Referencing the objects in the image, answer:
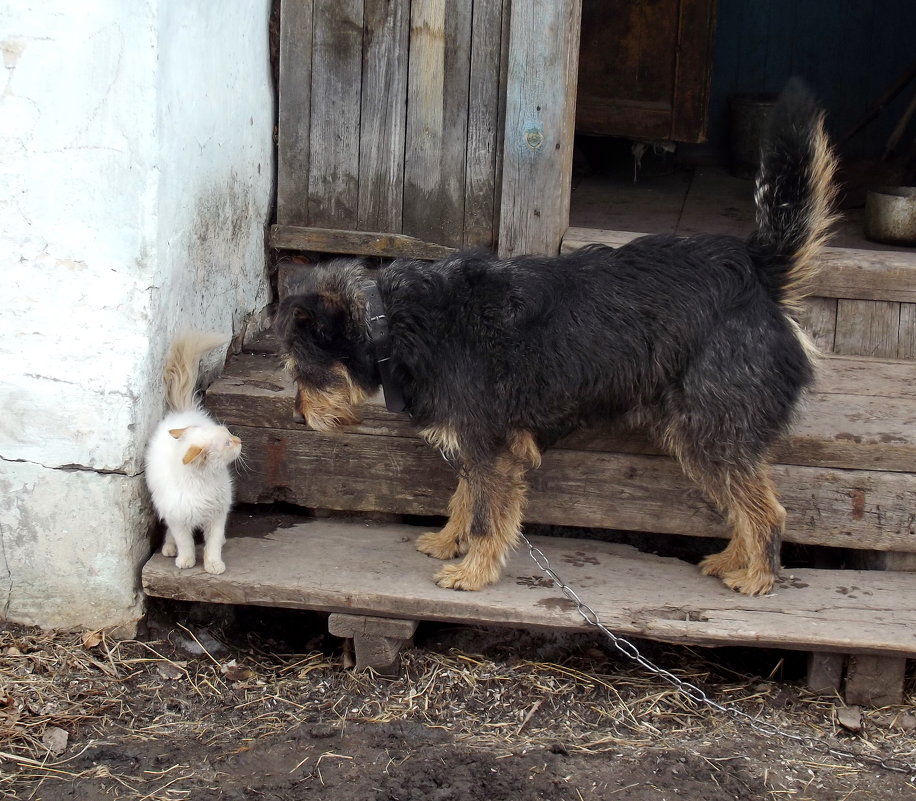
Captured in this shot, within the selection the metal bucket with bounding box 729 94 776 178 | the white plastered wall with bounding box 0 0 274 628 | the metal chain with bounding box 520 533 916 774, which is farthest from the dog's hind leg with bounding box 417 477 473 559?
the metal bucket with bounding box 729 94 776 178

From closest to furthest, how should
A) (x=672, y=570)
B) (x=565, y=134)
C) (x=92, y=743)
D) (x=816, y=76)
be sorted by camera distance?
(x=92, y=743) → (x=672, y=570) → (x=565, y=134) → (x=816, y=76)

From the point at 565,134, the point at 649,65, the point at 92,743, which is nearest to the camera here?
the point at 92,743

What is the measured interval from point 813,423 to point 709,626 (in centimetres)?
103

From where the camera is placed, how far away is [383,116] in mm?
4871

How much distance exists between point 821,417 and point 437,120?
2.18m

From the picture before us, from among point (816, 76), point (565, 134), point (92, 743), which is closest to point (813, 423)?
point (565, 134)

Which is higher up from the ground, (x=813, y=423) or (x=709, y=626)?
(x=813, y=423)

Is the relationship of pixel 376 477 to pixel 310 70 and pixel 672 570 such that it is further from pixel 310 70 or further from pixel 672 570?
pixel 310 70

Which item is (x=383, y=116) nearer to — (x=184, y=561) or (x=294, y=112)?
(x=294, y=112)

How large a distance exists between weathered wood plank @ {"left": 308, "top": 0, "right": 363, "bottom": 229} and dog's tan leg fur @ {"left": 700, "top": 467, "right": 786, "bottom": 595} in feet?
7.42

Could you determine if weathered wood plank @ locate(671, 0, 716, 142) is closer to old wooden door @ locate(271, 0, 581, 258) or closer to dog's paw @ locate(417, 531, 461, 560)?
old wooden door @ locate(271, 0, 581, 258)

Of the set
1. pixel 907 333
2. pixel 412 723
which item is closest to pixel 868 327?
pixel 907 333

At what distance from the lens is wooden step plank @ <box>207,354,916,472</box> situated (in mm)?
4133

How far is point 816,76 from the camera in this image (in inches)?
342
